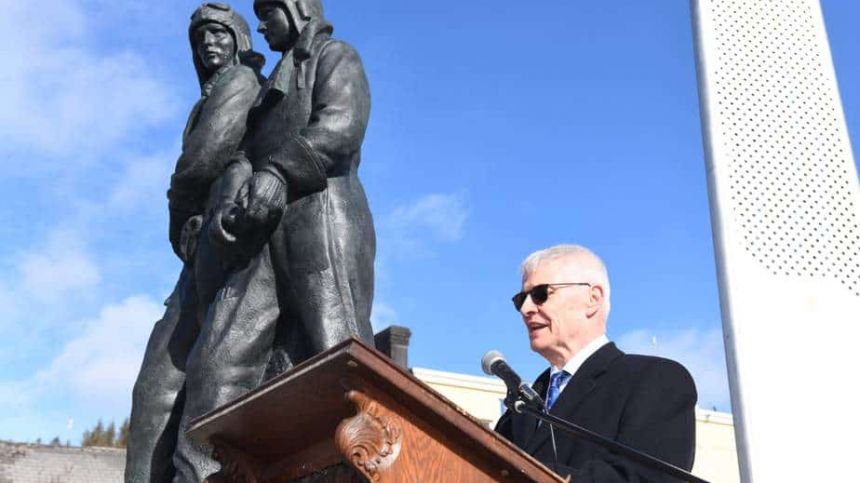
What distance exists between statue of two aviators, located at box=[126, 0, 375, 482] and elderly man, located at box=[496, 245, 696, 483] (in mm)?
1504

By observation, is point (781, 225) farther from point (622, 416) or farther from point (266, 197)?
point (622, 416)

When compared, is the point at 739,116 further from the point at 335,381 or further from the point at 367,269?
the point at 335,381

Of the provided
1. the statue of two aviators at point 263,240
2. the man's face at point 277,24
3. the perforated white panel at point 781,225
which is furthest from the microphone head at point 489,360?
the perforated white panel at point 781,225

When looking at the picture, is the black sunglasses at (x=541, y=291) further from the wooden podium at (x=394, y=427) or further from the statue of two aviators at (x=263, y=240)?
the statue of two aviators at (x=263, y=240)

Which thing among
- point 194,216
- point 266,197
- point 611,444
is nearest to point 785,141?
point 194,216

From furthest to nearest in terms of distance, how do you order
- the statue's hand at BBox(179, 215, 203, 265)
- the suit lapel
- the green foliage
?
the green foliage < the statue's hand at BBox(179, 215, 203, 265) < the suit lapel

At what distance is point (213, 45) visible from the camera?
18.7 ft

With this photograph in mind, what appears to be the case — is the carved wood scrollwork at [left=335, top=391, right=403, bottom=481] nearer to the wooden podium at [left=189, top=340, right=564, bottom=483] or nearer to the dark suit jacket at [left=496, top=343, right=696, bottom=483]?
the wooden podium at [left=189, top=340, right=564, bottom=483]

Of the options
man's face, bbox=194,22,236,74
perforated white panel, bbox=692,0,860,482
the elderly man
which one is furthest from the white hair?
perforated white panel, bbox=692,0,860,482

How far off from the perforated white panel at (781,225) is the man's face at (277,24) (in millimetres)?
11033

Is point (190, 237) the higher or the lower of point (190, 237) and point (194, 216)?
the lower

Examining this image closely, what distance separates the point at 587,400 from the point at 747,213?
13918 millimetres

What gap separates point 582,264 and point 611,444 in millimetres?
776

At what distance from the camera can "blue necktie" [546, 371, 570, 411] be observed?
312cm
